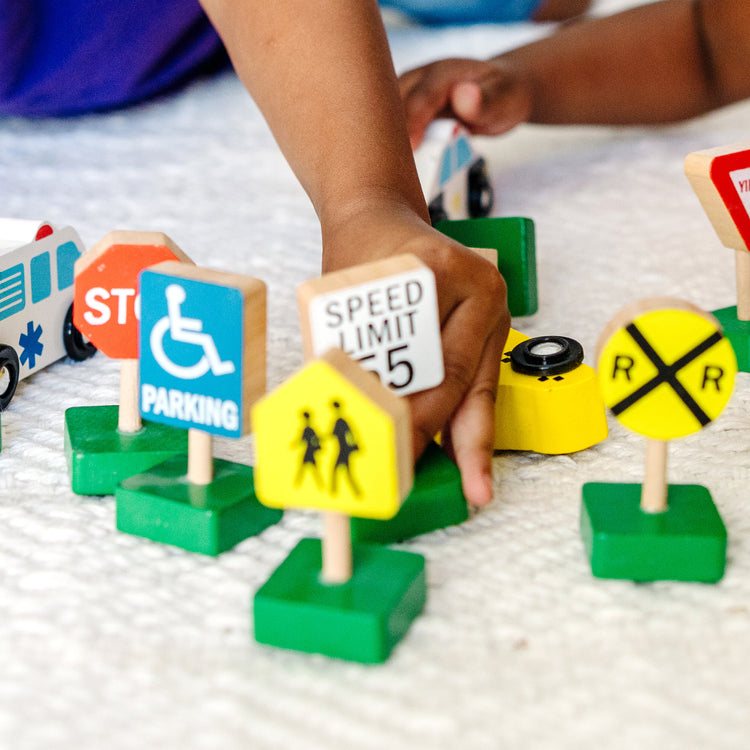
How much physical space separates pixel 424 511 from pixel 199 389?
119 millimetres

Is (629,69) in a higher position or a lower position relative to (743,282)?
higher

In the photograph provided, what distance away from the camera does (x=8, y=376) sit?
2.03 feet

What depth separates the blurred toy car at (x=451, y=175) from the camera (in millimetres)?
811

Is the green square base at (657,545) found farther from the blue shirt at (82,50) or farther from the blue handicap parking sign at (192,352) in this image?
the blue shirt at (82,50)

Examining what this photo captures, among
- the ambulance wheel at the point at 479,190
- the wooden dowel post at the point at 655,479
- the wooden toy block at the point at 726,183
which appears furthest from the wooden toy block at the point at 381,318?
the ambulance wheel at the point at 479,190

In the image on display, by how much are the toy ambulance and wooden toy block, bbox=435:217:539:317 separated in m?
0.25

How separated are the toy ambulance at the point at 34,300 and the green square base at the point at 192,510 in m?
0.17

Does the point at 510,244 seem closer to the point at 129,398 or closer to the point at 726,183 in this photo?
the point at 726,183

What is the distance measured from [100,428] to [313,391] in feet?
0.69

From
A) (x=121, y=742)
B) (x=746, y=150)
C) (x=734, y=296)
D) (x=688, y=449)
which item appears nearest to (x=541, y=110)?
(x=734, y=296)

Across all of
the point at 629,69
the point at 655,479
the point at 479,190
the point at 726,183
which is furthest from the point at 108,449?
the point at 629,69

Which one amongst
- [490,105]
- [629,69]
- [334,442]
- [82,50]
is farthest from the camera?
[82,50]

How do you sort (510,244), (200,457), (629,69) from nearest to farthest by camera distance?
(200,457)
(510,244)
(629,69)

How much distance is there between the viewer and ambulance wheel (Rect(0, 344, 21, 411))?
606 millimetres
